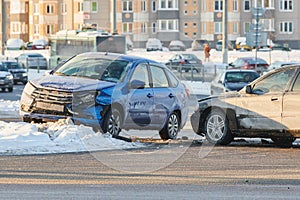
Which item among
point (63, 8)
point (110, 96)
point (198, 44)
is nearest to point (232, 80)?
point (110, 96)

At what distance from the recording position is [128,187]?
11.4 meters

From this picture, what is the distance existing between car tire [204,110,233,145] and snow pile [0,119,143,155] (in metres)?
1.51

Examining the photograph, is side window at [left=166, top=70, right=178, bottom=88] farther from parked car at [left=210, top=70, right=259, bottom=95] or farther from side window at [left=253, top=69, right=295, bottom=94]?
parked car at [left=210, top=70, right=259, bottom=95]

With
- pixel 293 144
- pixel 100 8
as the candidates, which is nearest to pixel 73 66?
pixel 293 144

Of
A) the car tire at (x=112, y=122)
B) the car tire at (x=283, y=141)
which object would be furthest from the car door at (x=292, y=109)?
the car tire at (x=112, y=122)

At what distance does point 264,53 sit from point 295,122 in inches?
2567

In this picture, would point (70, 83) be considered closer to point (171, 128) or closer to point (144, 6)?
point (171, 128)

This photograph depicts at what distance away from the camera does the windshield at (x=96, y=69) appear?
57.6 ft

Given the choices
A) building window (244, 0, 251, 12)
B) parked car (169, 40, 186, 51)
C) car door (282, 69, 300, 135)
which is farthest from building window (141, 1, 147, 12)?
car door (282, 69, 300, 135)

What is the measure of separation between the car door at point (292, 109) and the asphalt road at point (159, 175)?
0.45 m

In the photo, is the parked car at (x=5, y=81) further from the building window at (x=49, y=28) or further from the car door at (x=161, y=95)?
the building window at (x=49, y=28)

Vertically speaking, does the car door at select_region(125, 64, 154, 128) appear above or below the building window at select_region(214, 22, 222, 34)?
below

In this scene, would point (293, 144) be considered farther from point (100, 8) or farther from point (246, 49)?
point (100, 8)

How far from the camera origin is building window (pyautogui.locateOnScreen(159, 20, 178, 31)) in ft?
335
